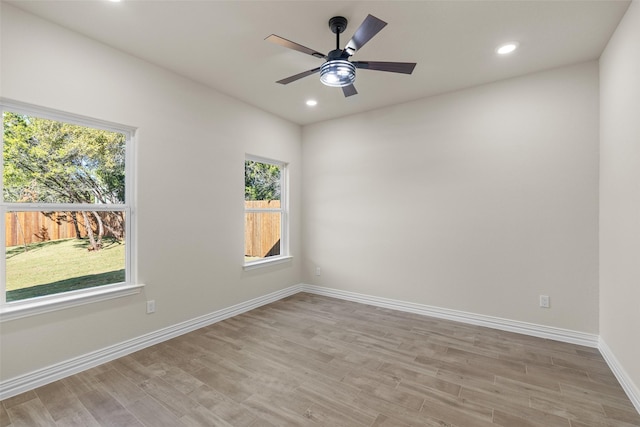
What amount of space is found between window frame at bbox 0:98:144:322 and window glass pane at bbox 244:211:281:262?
4.76 ft

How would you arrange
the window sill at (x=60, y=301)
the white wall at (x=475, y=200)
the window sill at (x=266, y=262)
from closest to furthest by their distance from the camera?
1. the window sill at (x=60, y=301)
2. the white wall at (x=475, y=200)
3. the window sill at (x=266, y=262)

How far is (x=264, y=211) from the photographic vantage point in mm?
4414

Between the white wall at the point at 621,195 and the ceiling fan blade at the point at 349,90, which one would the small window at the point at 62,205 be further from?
the white wall at the point at 621,195

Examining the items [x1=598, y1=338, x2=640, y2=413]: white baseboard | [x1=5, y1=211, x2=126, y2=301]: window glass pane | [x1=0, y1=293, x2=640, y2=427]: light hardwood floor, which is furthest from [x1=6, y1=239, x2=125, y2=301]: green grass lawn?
[x1=598, y1=338, x2=640, y2=413]: white baseboard

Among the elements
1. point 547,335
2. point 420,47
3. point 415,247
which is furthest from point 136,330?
point 547,335

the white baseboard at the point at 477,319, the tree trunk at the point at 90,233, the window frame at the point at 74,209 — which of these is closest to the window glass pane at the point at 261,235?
the white baseboard at the point at 477,319

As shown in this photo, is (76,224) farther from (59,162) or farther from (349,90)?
(349,90)

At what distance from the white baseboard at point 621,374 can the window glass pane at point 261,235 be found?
384 centimetres

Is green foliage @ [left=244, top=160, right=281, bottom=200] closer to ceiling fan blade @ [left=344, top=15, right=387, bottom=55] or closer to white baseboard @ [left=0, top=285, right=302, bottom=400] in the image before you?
white baseboard @ [left=0, top=285, right=302, bottom=400]

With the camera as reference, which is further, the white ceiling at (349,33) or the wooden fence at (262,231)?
the wooden fence at (262,231)

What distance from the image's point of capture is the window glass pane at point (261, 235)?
4.14 m

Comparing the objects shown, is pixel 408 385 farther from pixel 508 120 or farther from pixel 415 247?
pixel 508 120

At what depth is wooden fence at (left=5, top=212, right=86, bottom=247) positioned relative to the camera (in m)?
2.20

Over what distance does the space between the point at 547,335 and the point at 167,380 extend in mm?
3692
